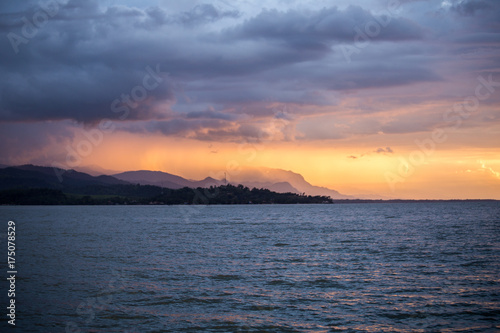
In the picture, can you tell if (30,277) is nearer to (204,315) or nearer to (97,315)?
(97,315)

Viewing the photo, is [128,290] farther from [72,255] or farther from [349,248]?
[349,248]

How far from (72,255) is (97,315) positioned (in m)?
29.7

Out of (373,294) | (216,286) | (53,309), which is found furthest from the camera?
(216,286)

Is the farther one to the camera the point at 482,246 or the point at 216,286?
the point at 482,246

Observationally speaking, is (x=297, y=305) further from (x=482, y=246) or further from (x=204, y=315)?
(x=482, y=246)

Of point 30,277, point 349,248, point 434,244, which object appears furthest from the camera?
point 434,244

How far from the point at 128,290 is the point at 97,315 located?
637cm

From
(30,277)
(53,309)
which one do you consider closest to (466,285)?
(53,309)

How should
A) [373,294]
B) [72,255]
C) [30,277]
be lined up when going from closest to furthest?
[373,294], [30,277], [72,255]

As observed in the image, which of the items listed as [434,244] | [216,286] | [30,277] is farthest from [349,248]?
[30,277]

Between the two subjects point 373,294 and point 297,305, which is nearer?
point 297,305

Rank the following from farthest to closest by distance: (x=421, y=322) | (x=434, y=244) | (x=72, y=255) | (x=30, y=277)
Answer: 1. (x=434, y=244)
2. (x=72, y=255)
3. (x=30, y=277)
4. (x=421, y=322)

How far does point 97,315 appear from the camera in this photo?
82.1 feet

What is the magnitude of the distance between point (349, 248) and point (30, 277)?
39051 mm
